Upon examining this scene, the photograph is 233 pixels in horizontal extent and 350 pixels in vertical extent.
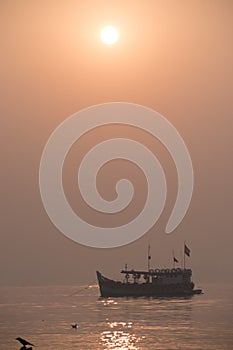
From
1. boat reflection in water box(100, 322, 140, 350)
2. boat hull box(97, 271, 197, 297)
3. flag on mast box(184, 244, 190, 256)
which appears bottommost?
boat reflection in water box(100, 322, 140, 350)

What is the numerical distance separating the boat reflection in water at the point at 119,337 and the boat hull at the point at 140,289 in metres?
0.13

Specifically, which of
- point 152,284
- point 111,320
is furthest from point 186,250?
point 111,320

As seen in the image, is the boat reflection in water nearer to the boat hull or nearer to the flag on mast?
the boat hull

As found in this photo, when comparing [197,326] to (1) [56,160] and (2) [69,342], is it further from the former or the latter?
(1) [56,160]

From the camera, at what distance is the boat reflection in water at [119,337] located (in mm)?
2404

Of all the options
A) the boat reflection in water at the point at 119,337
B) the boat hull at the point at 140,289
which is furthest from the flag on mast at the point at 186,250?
the boat reflection in water at the point at 119,337

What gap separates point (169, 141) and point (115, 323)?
76 cm

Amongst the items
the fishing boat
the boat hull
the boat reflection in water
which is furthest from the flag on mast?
the boat reflection in water

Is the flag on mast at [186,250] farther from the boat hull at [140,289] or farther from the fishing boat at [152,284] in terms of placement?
the boat hull at [140,289]

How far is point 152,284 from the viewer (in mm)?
2572

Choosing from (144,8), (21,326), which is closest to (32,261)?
(21,326)

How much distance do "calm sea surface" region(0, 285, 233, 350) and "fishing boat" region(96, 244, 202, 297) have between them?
0.09 feet

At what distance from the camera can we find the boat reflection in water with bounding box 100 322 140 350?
2404 millimetres

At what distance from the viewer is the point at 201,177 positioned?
2.63 m
